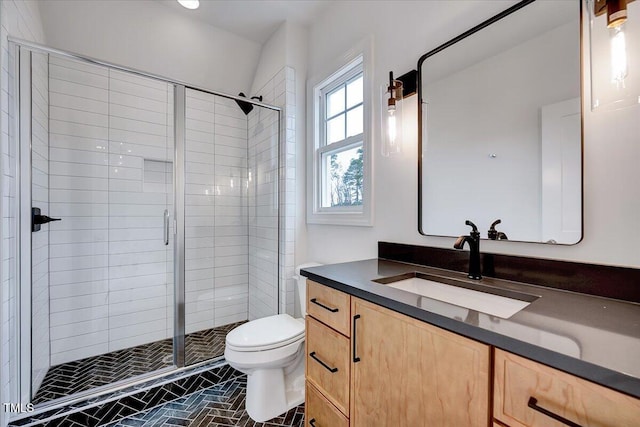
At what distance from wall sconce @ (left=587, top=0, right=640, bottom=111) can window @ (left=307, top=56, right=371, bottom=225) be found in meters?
1.04

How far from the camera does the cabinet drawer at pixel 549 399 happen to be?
0.48m

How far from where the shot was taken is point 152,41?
225cm

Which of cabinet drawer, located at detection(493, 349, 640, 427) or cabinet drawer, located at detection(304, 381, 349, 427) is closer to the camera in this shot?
cabinet drawer, located at detection(493, 349, 640, 427)

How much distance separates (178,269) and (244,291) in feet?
2.64

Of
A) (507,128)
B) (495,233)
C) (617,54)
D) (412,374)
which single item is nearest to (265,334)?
(412,374)

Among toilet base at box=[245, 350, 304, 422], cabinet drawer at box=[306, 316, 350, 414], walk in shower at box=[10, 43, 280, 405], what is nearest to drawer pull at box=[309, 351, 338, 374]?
cabinet drawer at box=[306, 316, 350, 414]

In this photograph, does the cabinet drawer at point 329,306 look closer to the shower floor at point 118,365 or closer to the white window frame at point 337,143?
the white window frame at point 337,143

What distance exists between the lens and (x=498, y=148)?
1.15m

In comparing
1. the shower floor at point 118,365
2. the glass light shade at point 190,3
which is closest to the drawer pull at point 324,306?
the shower floor at point 118,365

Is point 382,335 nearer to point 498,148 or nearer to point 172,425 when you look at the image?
point 498,148

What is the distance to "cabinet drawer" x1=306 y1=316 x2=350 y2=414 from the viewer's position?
1063mm

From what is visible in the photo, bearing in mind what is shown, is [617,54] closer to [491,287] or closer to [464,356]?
[491,287]

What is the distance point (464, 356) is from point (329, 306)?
1.81 ft

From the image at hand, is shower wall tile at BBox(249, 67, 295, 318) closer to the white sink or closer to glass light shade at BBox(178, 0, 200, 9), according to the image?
glass light shade at BBox(178, 0, 200, 9)
